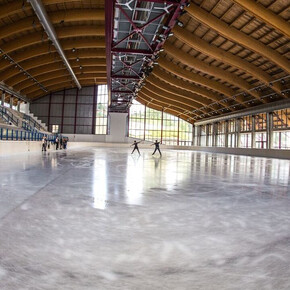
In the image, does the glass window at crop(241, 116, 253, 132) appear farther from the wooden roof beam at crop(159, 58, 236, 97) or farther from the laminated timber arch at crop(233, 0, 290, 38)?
the laminated timber arch at crop(233, 0, 290, 38)

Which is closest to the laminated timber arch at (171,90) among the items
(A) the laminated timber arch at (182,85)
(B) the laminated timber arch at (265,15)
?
(A) the laminated timber arch at (182,85)

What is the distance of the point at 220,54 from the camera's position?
2828 cm

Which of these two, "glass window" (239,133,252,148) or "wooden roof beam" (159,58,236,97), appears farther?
"glass window" (239,133,252,148)

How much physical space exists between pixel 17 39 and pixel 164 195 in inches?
1314

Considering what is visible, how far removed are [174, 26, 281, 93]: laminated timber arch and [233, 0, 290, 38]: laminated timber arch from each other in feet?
26.3

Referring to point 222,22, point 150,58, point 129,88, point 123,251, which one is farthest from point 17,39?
point 123,251

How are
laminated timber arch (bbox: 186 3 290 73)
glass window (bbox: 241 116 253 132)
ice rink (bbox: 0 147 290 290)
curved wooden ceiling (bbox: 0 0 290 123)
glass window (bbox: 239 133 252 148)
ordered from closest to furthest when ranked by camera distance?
ice rink (bbox: 0 147 290 290), laminated timber arch (bbox: 186 3 290 73), curved wooden ceiling (bbox: 0 0 290 123), glass window (bbox: 241 116 253 132), glass window (bbox: 239 133 252 148)

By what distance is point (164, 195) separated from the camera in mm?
5402

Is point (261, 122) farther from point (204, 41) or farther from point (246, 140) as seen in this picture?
point (204, 41)

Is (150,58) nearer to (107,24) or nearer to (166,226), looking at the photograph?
(107,24)

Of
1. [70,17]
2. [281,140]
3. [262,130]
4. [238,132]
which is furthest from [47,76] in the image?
[281,140]

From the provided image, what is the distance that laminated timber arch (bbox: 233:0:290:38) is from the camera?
1852 centimetres

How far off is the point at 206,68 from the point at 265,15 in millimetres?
13168

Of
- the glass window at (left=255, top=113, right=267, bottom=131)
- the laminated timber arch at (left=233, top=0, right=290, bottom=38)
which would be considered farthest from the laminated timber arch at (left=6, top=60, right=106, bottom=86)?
the laminated timber arch at (left=233, top=0, right=290, bottom=38)
